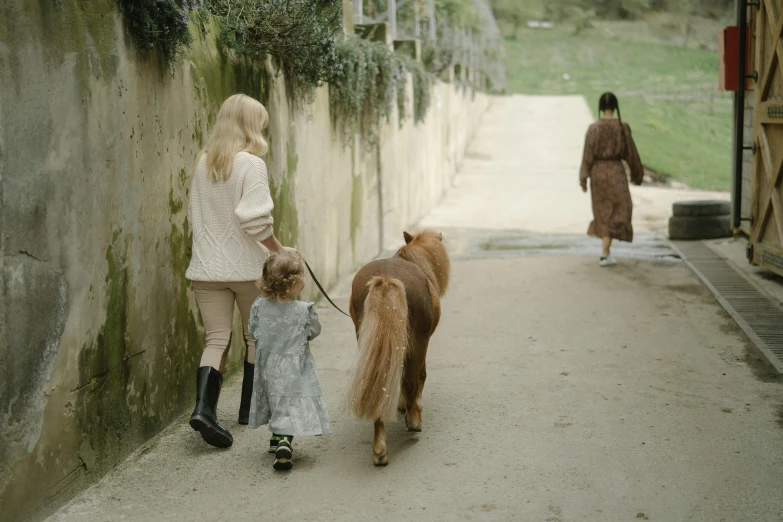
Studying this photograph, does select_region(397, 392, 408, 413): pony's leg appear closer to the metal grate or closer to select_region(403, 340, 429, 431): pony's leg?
select_region(403, 340, 429, 431): pony's leg

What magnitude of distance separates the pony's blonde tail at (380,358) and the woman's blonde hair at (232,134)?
106cm

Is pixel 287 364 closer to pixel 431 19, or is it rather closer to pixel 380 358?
pixel 380 358

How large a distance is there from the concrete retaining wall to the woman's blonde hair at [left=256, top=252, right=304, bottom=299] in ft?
2.36

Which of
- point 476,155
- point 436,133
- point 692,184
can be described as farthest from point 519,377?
point 476,155

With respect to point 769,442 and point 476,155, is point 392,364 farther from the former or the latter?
point 476,155

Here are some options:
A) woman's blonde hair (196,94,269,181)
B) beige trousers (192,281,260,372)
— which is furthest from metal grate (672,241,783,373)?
woman's blonde hair (196,94,269,181)

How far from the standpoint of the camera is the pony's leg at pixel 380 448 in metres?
4.84

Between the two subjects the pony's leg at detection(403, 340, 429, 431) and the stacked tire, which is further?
the stacked tire

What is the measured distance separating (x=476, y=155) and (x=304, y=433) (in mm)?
25595

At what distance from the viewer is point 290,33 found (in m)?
7.10

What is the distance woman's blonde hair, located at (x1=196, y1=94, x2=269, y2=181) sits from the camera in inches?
199

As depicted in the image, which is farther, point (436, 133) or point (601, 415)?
point (436, 133)

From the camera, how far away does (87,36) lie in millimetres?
4379

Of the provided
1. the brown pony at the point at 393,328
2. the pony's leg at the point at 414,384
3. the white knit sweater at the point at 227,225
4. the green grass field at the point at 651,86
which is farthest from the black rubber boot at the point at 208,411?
the green grass field at the point at 651,86
